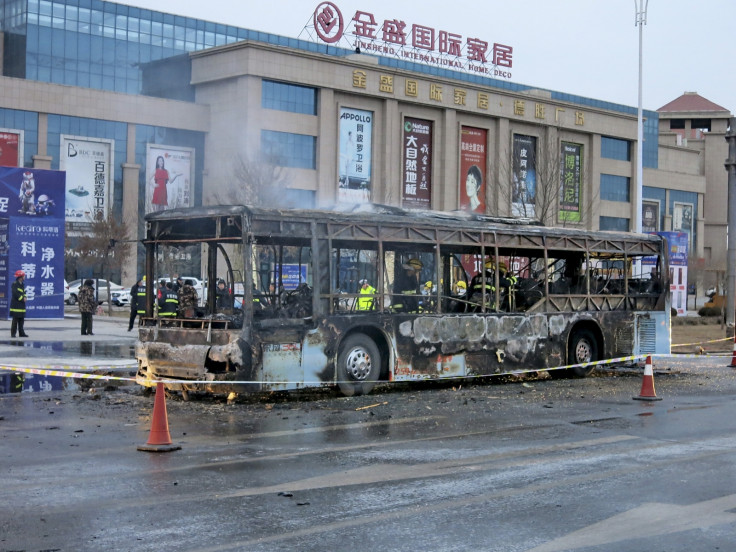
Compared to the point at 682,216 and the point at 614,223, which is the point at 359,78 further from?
the point at 682,216

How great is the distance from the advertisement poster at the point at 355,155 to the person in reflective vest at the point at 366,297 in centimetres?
4595

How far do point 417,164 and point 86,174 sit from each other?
2113cm

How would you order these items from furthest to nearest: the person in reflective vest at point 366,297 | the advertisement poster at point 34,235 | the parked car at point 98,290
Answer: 1. the parked car at point 98,290
2. the advertisement poster at point 34,235
3. the person in reflective vest at point 366,297

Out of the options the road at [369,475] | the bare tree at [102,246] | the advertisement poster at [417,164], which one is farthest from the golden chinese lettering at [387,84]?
the road at [369,475]

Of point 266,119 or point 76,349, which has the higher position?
point 266,119

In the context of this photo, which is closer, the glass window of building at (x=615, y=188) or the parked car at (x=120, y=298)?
the parked car at (x=120, y=298)

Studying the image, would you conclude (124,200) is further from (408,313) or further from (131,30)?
(408,313)

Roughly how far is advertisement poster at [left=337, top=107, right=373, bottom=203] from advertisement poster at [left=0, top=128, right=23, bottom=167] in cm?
1888

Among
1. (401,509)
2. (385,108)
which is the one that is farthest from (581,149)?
(401,509)

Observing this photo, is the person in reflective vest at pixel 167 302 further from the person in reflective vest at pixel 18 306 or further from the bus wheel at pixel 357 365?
the person in reflective vest at pixel 18 306

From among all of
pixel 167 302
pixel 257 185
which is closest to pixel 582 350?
pixel 167 302

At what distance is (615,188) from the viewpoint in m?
78.9

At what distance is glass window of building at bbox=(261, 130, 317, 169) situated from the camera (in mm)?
57969

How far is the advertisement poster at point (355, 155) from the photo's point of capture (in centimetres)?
6219
